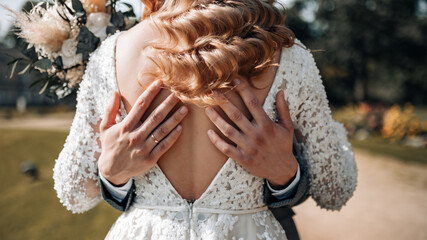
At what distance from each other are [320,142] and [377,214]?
5406 millimetres

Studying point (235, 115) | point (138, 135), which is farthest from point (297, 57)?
point (138, 135)

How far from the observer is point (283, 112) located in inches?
49.3

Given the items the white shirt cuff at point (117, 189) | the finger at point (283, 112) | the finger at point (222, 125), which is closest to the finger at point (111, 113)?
the white shirt cuff at point (117, 189)

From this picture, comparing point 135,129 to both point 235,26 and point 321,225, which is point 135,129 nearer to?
point 235,26

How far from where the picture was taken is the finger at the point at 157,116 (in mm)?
1167

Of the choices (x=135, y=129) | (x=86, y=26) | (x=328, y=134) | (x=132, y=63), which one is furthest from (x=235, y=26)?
(x=86, y=26)

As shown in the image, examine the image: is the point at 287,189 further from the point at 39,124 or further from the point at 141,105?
the point at 39,124

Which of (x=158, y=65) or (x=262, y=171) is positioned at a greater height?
(x=158, y=65)

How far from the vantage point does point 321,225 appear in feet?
18.4

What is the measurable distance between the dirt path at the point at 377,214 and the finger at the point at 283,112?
4.49m

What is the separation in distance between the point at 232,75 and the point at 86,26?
39.7 inches

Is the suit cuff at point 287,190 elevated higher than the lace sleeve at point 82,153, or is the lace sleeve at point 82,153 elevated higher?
the lace sleeve at point 82,153

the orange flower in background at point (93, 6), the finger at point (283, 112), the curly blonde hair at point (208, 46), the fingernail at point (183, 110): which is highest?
the curly blonde hair at point (208, 46)

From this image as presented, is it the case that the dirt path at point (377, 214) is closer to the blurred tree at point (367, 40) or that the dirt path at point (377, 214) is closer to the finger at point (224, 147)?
the finger at point (224, 147)
